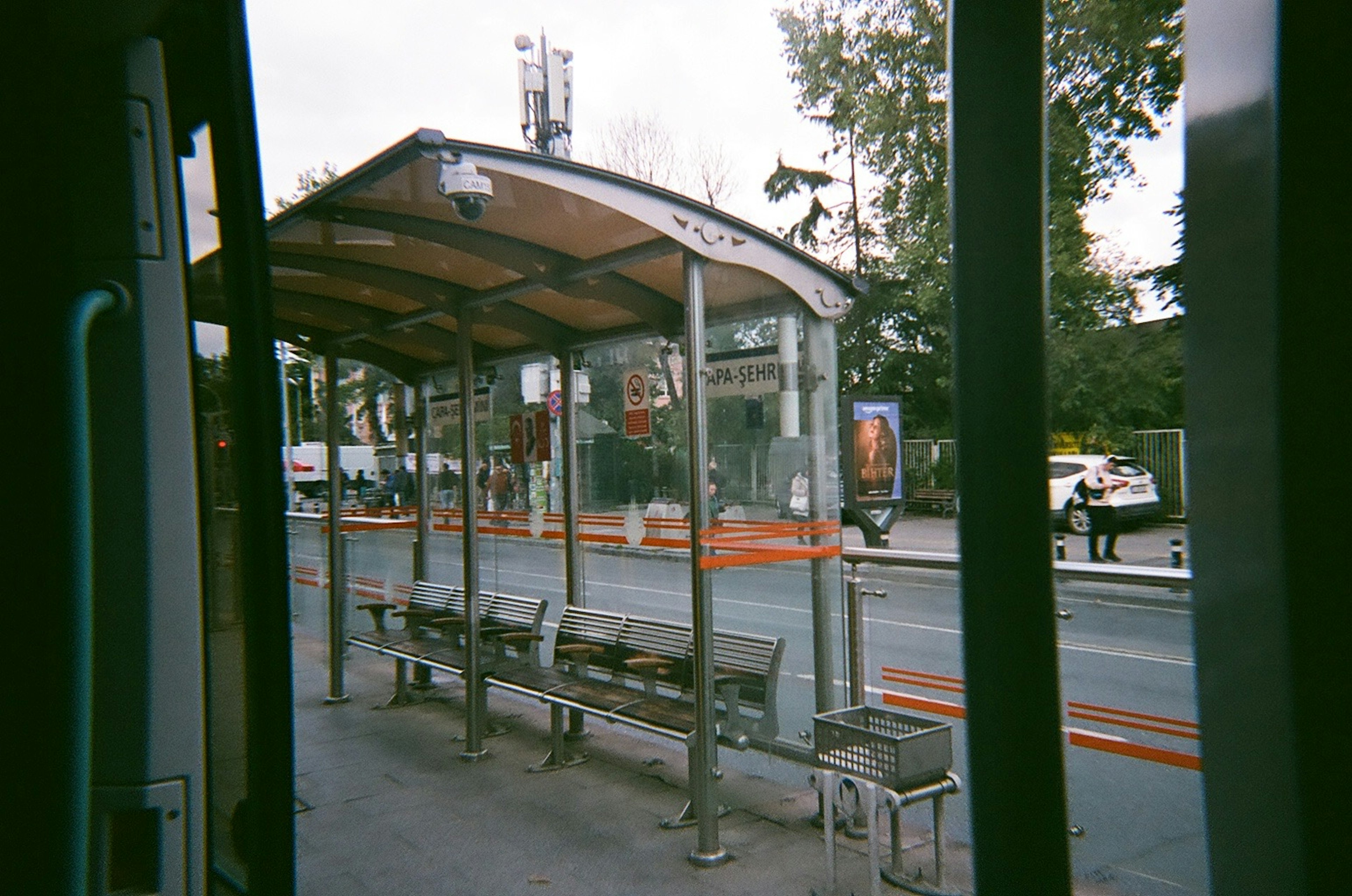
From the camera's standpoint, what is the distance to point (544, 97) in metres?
19.3

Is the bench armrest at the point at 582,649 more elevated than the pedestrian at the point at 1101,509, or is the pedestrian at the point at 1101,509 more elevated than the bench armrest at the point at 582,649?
the pedestrian at the point at 1101,509

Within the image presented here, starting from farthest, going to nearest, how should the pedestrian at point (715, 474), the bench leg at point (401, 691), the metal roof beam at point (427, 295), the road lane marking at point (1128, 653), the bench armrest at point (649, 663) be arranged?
1. the bench leg at point (401, 691)
2. the metal roof beam at point (427, 295)
3. the bench armrest at point (649, 663)
4. the pedestrian at point (715, 474)
5. the road lane marking at point (1128, 653)

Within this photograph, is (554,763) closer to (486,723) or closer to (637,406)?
(486,723)

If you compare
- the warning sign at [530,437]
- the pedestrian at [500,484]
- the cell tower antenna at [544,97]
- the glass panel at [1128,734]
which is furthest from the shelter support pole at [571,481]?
the cell tower antenna at [544,97]

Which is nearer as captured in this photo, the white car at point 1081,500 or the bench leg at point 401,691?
the white car at point 1081,500

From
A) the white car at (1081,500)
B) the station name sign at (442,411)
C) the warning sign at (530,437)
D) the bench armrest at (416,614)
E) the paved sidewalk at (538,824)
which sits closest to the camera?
the white car at (1081,500)

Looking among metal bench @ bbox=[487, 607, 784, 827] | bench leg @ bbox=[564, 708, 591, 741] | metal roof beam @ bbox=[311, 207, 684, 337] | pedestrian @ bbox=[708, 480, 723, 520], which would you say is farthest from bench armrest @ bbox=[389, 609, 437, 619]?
pedestrian @ bbox=[708, 480, 723, 520]

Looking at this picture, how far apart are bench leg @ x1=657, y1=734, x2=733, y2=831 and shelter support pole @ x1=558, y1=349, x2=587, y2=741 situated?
1.99 metres

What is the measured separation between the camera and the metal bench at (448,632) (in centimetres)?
688

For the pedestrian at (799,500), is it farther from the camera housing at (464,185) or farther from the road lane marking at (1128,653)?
the camera housing at (464,185)

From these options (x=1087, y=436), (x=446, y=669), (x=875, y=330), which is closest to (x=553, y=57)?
(x=875, y=330)

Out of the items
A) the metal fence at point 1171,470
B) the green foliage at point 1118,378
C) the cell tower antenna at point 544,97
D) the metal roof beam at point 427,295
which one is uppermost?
the cell tower antenna at point 544,97

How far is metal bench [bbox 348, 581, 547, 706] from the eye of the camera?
271 inches

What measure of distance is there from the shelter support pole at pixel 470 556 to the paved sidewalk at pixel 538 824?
0.66ft
